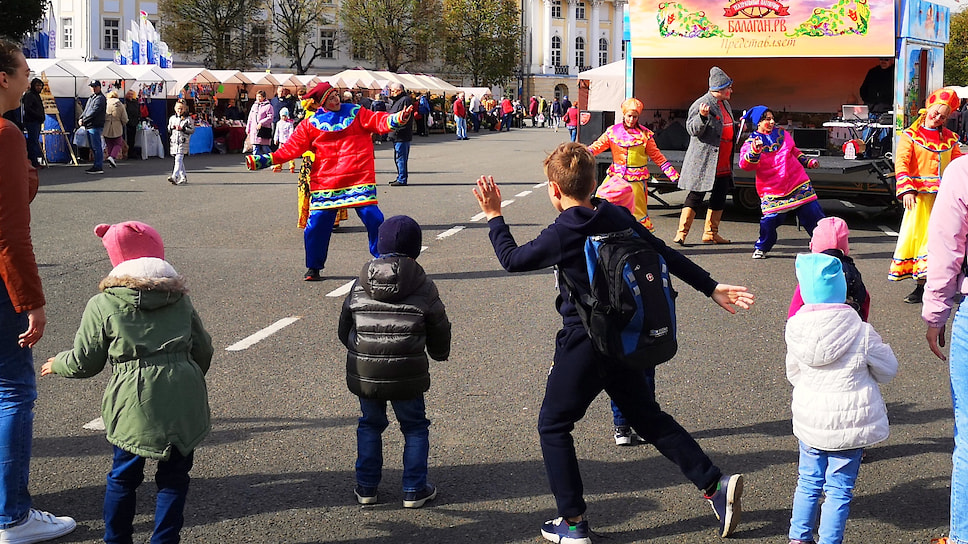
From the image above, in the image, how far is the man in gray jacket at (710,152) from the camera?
12.4 meters

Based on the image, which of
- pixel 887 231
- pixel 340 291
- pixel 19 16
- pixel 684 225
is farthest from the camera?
pixel 19 16

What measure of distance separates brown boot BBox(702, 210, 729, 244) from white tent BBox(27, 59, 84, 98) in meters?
18.1

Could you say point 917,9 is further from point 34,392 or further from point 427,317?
point 34,392

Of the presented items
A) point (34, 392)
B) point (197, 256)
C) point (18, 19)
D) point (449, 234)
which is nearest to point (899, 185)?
point (449, 234)

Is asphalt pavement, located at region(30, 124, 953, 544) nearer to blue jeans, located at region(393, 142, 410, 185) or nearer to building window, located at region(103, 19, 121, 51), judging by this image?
blue jeans, located at region(393, 142, 410, 185)

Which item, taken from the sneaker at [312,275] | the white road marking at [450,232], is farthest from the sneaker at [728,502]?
the white road marking at [450,232]

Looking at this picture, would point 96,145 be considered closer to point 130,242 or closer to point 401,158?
Answer: point 401,158

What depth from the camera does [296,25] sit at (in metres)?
82.8

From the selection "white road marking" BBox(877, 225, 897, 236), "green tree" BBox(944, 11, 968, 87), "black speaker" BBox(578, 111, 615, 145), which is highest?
"green tree" BBox(944, 11, 968, 87)

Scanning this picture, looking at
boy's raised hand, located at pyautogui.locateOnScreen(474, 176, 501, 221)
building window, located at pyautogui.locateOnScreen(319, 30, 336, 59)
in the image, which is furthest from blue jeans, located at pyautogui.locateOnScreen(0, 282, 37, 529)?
building window, located at pyautogui.locateOnScreen(319, 30, 336, 59)

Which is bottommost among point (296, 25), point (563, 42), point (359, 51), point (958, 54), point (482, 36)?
point (958, 54)

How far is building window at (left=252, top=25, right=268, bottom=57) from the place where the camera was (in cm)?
8244

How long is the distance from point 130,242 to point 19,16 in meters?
50.1

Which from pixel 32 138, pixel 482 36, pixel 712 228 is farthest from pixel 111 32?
pixel 712 228
